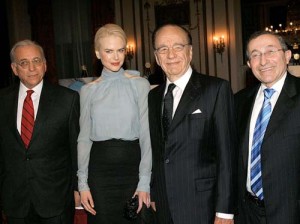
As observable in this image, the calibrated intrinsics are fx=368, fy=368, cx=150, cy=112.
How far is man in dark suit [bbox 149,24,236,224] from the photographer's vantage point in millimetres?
1952

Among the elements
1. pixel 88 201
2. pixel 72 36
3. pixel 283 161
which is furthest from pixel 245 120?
pixel 72 36

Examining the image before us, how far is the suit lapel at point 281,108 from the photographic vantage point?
195 cm

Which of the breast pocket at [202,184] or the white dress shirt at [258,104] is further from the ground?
the white dress shirt at [258,104]

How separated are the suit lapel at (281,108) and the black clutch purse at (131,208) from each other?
0.84 meters

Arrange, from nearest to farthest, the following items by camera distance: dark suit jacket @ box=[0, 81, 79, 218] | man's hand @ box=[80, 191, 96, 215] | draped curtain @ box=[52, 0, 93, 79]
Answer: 1. man's hand @ box=[80, 191, 96, 215]
2. dark suit jacket @ box=[0, 81, 79, 218]
3. draped curtain @ box=[52, 0, 93, 79]

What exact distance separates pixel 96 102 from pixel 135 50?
765 centimetres

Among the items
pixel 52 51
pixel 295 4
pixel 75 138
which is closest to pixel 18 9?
pixel 52 51

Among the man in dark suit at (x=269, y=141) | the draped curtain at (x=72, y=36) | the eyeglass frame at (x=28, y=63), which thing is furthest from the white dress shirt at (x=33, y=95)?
the draped curtain at (x=72, y=36)

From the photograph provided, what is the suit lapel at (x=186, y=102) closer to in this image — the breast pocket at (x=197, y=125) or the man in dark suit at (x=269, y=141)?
the breast pocket at (x=197, y=125)

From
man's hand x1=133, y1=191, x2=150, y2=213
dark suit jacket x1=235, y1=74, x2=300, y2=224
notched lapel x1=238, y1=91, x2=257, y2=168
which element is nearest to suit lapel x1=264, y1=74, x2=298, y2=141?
dark suit jacket x1=235, y1=74, x2=300, y2=224

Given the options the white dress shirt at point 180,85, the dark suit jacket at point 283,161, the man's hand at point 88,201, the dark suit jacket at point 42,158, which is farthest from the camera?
the dark suit jacket at point 42,158

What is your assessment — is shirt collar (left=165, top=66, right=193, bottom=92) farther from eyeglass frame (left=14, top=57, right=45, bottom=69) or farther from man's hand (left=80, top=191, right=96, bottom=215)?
eyeglass frame (left=14, top=57, right=45, bottom=69)

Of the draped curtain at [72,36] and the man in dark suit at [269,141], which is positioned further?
the draped curtain at [72,36]

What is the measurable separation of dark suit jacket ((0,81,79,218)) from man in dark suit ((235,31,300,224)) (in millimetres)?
1128
